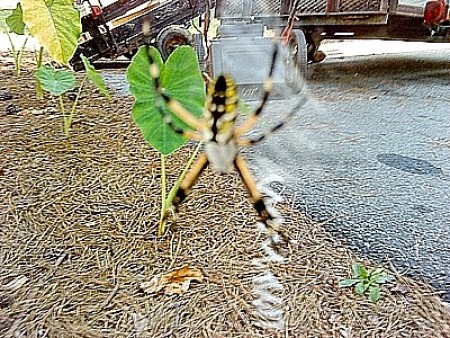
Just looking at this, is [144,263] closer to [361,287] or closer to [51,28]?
[361,287]

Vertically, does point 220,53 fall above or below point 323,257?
above

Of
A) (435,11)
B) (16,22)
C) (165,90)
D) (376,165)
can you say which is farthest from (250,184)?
(435,11)

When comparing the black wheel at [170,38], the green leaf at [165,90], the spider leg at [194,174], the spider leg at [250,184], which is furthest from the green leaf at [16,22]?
the spider leg at [250,184]

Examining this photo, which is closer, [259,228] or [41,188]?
[259,228]

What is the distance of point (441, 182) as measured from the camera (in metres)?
1.31

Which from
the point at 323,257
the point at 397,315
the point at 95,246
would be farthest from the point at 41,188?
the point at 397,315

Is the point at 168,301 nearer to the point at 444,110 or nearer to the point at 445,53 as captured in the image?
the point at 444,110

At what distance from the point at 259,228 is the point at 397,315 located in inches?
13.3

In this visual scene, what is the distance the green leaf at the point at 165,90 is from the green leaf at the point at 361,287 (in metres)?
0.41

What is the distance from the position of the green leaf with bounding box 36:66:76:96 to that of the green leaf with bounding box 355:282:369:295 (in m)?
0.93

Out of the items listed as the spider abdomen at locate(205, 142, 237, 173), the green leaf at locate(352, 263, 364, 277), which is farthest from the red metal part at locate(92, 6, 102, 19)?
the spider abdomen at locate(205, 142, 237, 173)

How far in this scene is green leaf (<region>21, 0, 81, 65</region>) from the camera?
3.65 ft

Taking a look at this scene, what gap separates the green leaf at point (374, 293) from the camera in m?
0.82

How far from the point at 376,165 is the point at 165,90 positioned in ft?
2.86
